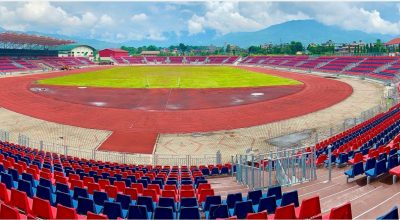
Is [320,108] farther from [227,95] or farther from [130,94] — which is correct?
[130,94]

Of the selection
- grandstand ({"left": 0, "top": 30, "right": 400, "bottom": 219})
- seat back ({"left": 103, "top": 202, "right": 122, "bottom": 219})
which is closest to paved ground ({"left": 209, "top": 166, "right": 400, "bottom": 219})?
grandstand ({"left": 0, "top": 30, "right": 400, "bottom": 219})

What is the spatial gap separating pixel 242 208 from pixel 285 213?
1567 mm

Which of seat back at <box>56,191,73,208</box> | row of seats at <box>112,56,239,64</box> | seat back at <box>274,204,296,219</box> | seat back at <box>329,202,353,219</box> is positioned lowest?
seat back at <box>56,191,73,208</box>

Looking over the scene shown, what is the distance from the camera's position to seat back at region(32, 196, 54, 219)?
8.34 m

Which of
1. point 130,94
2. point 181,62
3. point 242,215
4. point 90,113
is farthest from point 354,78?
point 181,62

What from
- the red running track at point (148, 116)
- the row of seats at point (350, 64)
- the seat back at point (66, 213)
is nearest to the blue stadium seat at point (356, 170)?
the seat back at point (66, 213)

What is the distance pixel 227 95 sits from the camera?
51000mm

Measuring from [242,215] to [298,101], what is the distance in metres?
38.6

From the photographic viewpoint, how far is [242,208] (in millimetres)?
8719

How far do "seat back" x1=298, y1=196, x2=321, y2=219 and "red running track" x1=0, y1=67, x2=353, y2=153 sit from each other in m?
18.6

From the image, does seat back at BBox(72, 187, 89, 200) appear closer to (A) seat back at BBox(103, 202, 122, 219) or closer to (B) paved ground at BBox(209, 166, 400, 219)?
(A) seat back at BBox(103, 202, 122, 219)

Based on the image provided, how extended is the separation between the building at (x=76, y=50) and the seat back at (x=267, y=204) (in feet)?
593

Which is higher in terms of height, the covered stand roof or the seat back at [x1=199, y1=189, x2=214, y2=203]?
the covered stand roof

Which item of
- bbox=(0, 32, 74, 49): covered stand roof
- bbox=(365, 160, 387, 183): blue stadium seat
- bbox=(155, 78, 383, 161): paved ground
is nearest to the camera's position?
bbox=(365, 160, 387, 183): blue stadium seat
